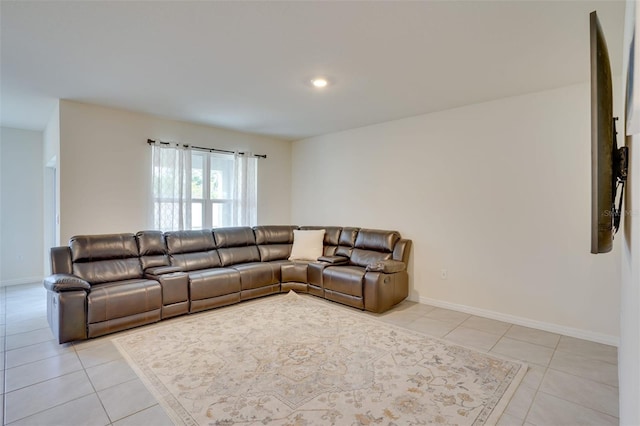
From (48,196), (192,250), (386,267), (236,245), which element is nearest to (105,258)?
(192,250)

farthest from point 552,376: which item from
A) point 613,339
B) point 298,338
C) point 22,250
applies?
point 22,250

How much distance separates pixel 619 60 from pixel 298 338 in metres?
3.77

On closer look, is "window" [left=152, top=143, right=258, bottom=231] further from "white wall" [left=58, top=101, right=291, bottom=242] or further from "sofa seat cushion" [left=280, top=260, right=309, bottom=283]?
"sofa seat cushion" [left=280, top=260, right=309, bottom=283]

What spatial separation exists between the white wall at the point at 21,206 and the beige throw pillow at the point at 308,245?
4.37 metres

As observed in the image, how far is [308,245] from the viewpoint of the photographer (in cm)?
503

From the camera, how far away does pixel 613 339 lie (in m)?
2.94

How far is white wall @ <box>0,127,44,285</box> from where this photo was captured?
498 centimetres

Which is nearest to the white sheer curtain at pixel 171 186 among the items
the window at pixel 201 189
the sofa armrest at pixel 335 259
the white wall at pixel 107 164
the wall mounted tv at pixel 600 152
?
the window at pixel 201 189

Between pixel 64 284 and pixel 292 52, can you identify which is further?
pixel 64 284

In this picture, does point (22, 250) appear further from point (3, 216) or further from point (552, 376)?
point (552, 376)

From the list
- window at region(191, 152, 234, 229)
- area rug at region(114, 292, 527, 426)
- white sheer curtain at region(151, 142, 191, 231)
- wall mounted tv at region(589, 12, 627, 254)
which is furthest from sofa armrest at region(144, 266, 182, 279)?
wall mounted tv at region(589, 12, 627, 254)

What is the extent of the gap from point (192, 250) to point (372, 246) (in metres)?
2.56

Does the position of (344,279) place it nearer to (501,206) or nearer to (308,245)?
(308,245)

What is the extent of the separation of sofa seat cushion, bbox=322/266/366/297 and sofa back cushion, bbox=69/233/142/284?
2.35 metres
